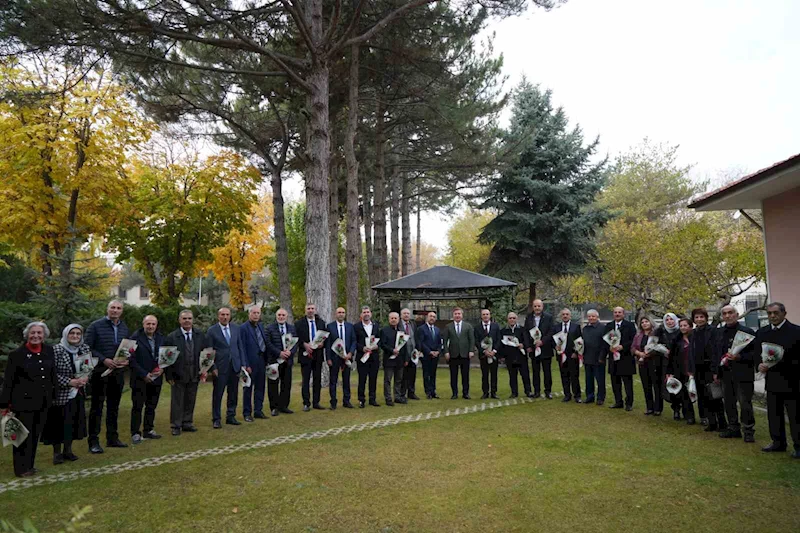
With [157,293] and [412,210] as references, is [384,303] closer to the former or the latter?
[157,293]

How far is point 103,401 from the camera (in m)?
7.05

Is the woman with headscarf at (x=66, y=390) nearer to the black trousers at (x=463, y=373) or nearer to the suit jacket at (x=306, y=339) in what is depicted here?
the suit jacket at (x=306, y=339)

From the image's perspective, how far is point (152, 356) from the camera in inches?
290

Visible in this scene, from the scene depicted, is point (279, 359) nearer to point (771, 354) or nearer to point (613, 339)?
point (613, 339)

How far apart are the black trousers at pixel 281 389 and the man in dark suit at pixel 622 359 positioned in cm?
568

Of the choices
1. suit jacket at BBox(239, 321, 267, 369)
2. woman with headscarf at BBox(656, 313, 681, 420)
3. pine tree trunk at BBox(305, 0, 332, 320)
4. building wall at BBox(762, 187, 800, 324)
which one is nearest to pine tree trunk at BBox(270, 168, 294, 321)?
pine tree trunk at BBox(305, 0, 332, 320)

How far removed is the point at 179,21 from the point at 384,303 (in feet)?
32.3

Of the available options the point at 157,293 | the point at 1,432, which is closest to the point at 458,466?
the point at 1,432

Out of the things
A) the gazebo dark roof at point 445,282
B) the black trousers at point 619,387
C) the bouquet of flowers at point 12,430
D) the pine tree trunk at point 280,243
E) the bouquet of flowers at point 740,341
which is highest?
the pine tree trunk at point 280,243

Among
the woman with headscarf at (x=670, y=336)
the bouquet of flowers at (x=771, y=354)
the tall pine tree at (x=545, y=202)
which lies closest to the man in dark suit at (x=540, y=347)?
the woman with headscarf at (x=670, y=336)

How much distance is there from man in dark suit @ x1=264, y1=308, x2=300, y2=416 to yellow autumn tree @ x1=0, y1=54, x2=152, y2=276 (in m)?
6.58

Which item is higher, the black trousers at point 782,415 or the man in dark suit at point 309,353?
the man in dark suit at point 309,353

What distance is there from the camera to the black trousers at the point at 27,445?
5734mm

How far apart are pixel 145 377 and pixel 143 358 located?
27 centimetres
